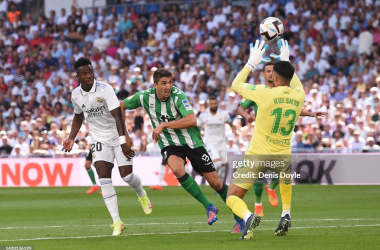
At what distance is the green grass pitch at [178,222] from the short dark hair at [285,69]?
2053 millimetres

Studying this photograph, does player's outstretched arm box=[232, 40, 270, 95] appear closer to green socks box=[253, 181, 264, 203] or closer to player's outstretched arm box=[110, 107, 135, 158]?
player's outstretched arm box=[110, 107, 135, 158]

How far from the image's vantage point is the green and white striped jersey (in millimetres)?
10500

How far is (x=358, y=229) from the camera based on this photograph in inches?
423

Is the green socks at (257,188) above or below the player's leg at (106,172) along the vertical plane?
below

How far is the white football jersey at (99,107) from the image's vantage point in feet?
35.4

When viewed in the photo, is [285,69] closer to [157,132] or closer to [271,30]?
[157,132]

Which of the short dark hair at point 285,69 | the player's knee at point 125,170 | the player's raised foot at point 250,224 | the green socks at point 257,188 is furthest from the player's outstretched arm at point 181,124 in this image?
the green socks at point 257,188

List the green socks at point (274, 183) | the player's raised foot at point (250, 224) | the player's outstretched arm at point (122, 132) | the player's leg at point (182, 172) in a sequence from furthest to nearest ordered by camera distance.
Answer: the green socks at point (274, 183) < the player's outstretched arm at point (122, 132) < the player's leg at point (182, 172) < the player's raised foot at point (250, 224)

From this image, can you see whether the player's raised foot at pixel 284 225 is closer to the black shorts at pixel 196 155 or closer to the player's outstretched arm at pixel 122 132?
the black shorts at pixel 196 155

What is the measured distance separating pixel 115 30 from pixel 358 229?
74.1 feet

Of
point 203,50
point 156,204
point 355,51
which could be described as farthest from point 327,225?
point 203,50

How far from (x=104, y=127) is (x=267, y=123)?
299 centimetres

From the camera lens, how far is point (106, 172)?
10.8 meters

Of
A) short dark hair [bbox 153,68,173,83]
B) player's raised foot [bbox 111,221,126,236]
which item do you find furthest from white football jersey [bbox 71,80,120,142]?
player's raised foot [bbox 111,221,126,236]
